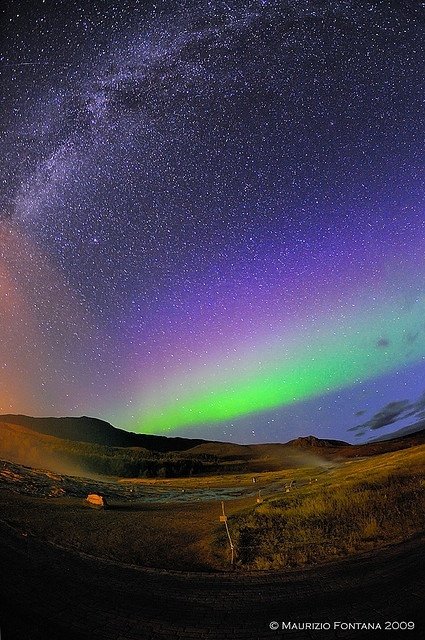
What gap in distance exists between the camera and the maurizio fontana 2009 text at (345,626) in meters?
6.81

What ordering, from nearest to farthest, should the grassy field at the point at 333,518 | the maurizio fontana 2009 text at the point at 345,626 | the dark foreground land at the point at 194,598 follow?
the maurizio fontana 2009 text at the point at 345,626 → the dark foreground land at the point at 194,598 → the grassy field at the point at 333,518

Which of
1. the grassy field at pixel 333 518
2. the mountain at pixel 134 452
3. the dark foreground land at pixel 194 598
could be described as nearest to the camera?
the dark foreground land at pixel 194 598

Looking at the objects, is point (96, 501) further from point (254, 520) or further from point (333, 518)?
point (333, 518)

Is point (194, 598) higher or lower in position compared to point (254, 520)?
lower

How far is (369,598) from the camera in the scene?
7.58 metres

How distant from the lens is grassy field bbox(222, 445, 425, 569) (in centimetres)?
964

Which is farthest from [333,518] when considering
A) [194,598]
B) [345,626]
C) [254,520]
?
[194,598]

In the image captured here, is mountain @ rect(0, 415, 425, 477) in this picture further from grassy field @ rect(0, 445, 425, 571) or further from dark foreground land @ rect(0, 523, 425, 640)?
dark foreground land @ rect(0, 523, 425, 640)

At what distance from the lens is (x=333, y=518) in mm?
11070

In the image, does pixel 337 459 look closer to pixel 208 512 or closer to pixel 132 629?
pixel 208 512

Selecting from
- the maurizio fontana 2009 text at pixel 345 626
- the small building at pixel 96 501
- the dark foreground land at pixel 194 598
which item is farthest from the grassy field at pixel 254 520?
the maurizio fontana 2009 text at pixel 345 626

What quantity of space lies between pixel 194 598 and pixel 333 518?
5.25 meters

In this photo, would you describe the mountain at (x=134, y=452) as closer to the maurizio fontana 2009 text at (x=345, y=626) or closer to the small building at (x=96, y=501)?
the small building at (x=96, y=501)

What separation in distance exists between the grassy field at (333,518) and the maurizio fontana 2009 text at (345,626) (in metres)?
1.92
